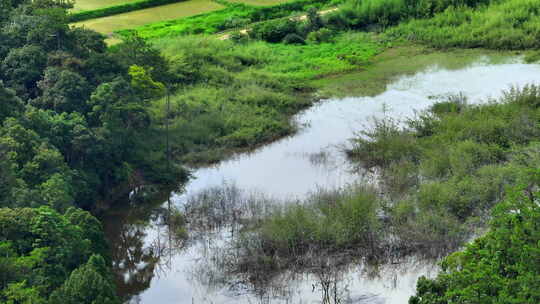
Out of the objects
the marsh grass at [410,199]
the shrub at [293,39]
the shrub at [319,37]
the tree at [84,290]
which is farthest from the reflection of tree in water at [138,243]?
the shrub at [319,37]

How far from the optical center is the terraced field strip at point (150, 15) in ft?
140

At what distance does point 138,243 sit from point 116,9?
24.6m

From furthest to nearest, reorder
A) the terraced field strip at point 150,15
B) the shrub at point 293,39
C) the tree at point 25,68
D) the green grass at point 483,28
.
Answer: the terraced field strip at point 150,15 → the shrub at point 293,39 → the green grass at point 483,28 → the tree at point 25,68

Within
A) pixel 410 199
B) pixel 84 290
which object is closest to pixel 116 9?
pixel 410 199

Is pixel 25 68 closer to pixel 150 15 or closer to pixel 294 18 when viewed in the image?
pixel 150 15

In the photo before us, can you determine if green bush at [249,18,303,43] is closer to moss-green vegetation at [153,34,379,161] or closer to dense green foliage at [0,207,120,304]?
moss-green vegetation at [153,34,379,161]

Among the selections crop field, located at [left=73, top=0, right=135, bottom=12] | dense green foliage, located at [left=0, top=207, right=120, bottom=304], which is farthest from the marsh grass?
crop field, located at [left=73, top=0, right=135, bottom=12]

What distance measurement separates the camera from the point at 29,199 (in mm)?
20422

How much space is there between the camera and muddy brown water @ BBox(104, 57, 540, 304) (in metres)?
21.0

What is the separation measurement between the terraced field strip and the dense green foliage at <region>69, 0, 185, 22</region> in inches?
11.1

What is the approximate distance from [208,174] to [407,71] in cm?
1376

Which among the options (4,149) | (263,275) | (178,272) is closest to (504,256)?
(263,275)

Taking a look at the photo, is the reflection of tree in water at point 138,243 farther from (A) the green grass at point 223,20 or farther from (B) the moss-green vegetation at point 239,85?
(A) the green grass at point 223,20

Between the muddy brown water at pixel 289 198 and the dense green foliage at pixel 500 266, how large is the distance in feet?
11.3
